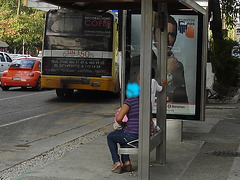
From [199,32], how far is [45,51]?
31.1 ft

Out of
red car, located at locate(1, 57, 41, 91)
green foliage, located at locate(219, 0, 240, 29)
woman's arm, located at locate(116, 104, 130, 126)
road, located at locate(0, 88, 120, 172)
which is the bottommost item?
road, located at locate(0, 88, 120, 172)

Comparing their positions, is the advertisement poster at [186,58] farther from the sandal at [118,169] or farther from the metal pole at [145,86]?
the metal pole at [145,86]

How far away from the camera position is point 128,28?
8836 millimetres

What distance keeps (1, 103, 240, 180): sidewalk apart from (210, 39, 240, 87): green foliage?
7.00 metres

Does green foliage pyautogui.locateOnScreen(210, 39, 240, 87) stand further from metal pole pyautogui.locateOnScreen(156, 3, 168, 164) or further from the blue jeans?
the blue jeans

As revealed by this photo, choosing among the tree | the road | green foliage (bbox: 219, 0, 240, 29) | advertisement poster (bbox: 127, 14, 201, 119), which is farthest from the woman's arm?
green foliage (bbox: 219, 0, 240, 29)

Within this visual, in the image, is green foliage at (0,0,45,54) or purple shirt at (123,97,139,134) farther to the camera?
green foliage at (0,0,45,54)

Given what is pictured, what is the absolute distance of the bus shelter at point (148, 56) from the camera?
6.14 meters

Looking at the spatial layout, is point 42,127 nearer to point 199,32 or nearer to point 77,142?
point 77,142

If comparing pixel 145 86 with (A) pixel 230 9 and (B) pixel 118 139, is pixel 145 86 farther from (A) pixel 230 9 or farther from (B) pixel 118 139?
(A) pixel 230 9

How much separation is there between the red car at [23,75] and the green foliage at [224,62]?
7793mm

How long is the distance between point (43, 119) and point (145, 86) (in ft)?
24.6

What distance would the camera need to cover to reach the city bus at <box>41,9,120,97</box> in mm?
17266

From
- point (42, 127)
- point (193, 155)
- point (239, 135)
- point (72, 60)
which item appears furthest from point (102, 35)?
point (193, 155)
